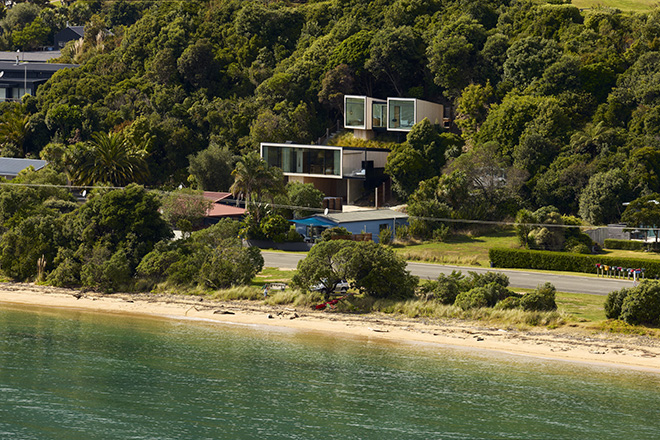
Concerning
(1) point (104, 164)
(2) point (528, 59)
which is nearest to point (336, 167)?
(2) point (528, 59)

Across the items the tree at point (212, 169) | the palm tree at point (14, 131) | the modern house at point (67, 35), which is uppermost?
the modern house at point (67, 35)

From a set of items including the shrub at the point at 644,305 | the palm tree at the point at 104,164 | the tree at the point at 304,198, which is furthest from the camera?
the palm tree at the point at 104,164

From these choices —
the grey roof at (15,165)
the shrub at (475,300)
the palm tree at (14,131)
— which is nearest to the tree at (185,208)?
the grey roof at (15,165)

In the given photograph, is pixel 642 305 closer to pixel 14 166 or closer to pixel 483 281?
pixel 483 281

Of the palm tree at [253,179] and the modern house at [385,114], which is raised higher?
the modern house at [385,114]

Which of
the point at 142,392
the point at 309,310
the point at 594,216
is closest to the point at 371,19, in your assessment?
the point at 594,216

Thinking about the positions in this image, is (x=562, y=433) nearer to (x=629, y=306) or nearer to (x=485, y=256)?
(x=629, y=306)

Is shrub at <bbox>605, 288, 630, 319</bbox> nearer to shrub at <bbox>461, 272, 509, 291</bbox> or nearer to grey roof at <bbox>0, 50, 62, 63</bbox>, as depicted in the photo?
shrub at <bbox>461, 272, 509, 291</bbox>

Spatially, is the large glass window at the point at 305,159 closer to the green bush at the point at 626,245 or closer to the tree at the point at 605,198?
the tree at the point at 605,198
